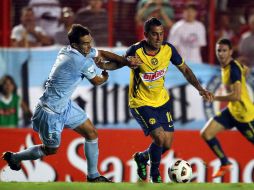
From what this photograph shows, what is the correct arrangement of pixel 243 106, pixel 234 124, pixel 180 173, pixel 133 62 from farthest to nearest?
pixel 234 124
pixel 243 106
pixel 180 173
pixel 133 62

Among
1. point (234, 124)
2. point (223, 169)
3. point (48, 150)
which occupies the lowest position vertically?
point (223, 169)

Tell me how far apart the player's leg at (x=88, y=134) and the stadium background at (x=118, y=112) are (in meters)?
3.52

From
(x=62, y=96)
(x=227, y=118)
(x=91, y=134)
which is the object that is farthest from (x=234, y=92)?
(x=62, y=96)

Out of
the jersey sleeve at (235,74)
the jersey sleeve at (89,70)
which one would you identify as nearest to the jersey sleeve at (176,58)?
the jersey sleeve at (89,70)

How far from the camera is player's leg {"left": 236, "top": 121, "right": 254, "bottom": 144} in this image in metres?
15.5

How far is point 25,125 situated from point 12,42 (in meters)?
1.42

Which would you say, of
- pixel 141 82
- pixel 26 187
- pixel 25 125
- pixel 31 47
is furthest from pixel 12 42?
pixel 26 187

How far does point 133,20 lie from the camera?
672 inches

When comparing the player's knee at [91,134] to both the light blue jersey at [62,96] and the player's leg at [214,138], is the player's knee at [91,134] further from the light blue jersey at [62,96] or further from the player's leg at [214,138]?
the player's leg at [214,138]

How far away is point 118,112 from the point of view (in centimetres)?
1691

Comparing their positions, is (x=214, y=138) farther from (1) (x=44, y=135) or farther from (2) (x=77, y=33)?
(2) (x=77, y=33)

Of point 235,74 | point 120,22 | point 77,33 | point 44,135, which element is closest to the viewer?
point 77,33

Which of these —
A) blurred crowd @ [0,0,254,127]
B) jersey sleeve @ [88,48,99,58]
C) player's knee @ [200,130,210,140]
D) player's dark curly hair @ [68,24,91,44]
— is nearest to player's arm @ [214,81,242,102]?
player's knee @ [200,130,210,140]

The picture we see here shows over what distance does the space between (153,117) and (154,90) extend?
1.14ft
